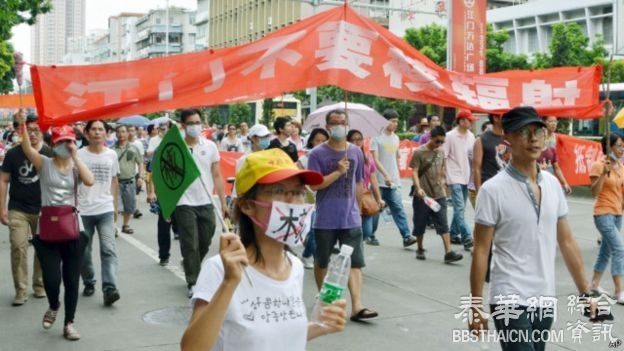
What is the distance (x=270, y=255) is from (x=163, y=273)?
6.23 metres

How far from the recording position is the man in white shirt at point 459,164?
9.93 meters

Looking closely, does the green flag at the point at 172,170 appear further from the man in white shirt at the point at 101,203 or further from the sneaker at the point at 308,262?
the sneaker at the point at 308,262

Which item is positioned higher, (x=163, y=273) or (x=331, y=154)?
(x=331, y=154)

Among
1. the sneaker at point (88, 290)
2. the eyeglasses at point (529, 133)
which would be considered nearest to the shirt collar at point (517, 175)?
the eyeglasses at point (529, 133)

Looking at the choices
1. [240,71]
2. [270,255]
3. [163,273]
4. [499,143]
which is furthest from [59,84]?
[499,143]

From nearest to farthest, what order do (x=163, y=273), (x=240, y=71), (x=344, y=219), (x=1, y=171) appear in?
(x=240, y=71), (x=344, y=219), (x=1, y=171), (x=163, y=273)

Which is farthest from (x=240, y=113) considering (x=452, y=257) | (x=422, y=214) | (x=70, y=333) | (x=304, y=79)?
(x=304, y=79)

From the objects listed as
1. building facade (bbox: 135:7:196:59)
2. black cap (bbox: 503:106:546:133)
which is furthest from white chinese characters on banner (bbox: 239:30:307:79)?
building facade (bbox: 135:7:196:59)

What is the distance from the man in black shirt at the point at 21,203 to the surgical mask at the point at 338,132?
2712mm

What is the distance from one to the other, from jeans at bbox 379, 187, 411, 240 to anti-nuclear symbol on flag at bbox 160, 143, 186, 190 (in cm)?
759

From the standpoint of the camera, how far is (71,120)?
14.3 ft

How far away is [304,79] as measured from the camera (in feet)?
17.9

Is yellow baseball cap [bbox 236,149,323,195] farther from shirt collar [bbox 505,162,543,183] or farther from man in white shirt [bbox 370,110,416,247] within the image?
man in white shirt [bbox 370,110,416,247]

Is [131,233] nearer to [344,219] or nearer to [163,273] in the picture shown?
[163,273]
